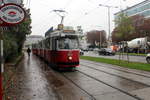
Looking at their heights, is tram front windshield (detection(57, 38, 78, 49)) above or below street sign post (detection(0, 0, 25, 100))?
below

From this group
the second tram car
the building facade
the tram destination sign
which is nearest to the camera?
the tram destination sign

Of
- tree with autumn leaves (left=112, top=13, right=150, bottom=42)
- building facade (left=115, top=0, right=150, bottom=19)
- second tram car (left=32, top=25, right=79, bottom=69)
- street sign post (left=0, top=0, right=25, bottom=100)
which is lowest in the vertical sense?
second tram car (left=32, top=25, right=79, bottom=69)

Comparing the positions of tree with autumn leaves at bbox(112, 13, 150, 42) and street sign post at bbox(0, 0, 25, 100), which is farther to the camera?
tree with autumn leaves at bbox(112, 13, 150, 42)

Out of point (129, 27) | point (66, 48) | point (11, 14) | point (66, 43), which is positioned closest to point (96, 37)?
point (129, 27)

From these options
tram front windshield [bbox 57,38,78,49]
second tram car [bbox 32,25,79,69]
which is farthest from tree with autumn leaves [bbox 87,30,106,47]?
tram front windshield [bbox 57,38,78,49]

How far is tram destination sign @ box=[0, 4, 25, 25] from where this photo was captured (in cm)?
415

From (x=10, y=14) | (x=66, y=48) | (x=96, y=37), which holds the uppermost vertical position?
(x=96, y=37)

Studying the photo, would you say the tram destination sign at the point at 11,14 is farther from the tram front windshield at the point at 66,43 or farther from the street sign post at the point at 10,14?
the tram front windshield at the point at 66,43

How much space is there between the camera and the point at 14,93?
6934 mm

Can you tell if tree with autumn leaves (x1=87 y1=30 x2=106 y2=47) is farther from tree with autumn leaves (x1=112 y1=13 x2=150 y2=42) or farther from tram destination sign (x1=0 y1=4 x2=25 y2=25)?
tram destination sign (x1=0 y1=4 x2=25 y2=25)

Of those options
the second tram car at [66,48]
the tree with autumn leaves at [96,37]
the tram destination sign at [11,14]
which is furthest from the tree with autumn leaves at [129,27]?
the tree with autumn leaves at [96,37]

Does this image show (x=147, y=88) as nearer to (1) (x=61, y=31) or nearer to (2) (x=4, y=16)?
(2) (x=4, y=16)

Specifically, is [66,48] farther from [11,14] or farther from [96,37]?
[96,37]

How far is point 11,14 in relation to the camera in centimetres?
420
